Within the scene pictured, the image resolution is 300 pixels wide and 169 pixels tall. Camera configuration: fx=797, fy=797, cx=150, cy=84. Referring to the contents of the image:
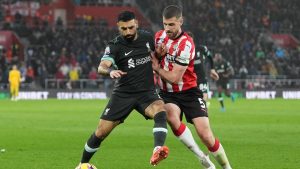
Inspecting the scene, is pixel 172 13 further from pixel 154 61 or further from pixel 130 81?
pixel 130 81

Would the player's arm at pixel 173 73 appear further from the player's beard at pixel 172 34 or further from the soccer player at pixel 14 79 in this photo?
the soccer player at pixel 14 79

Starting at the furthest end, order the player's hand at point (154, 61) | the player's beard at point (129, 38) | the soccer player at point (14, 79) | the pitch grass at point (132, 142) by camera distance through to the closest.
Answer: the soccer player at point (14, 79), the pitch grass at point (132, 142), the player's hand at point (154, 61), the player's beard at point (129, 38)

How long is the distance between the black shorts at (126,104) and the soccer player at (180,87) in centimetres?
30

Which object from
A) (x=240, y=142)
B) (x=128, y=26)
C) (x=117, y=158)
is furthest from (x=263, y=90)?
(x=128, y=26)

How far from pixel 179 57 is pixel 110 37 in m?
37.4

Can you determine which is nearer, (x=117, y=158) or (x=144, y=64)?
(x=144, y=64)

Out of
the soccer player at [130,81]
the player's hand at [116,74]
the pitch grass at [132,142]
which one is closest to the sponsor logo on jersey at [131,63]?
the soccer player at [130,81]

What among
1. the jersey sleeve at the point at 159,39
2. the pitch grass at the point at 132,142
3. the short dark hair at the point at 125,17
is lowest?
the pitch grass at the point at 132,142

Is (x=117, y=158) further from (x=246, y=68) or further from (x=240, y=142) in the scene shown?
(x=246, y=68)

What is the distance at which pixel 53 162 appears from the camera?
13.2m

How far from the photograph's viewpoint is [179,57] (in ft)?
36.0

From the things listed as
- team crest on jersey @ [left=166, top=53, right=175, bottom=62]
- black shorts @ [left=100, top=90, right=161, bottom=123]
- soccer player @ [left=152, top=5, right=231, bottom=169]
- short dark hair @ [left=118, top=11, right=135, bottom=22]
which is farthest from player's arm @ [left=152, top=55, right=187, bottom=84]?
short dark hair @ [left=118, top=11, right=135, bottom=22]

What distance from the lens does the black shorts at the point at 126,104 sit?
35.9 feet

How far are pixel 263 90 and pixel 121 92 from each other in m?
35.6
